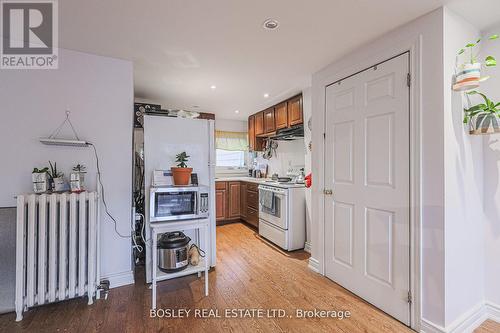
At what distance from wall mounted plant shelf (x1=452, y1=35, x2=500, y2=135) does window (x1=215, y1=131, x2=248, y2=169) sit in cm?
419

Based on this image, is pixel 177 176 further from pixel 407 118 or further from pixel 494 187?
pixel 494 187

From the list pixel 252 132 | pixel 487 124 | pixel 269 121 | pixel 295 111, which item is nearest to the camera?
pixel 487 124

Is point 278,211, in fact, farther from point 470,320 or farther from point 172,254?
point 470,320

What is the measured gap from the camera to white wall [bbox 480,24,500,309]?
5.87 feet

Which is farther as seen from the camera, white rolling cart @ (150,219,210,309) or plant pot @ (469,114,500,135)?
white rolling cart @ (150,219,210,309)

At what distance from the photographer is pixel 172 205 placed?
224 cm

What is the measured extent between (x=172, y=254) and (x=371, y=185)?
194cm

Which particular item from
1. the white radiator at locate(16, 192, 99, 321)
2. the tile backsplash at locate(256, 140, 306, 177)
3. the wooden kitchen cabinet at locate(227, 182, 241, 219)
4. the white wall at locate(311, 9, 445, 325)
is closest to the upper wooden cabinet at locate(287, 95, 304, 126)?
the tile backsplash at locate(256, 140, 306, 177)

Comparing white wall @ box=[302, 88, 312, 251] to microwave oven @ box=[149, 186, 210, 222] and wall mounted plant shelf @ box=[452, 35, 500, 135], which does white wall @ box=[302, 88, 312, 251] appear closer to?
microwave oven @ box=[149, 186, 210, 222]

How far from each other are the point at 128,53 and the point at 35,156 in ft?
4.15

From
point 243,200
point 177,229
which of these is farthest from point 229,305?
point 243,200

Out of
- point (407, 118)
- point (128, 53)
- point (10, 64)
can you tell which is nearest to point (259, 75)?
point (128, 53)

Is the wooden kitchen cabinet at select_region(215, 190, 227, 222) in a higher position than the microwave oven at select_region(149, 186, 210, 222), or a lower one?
lower

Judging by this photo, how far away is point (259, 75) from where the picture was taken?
2.79 meters
